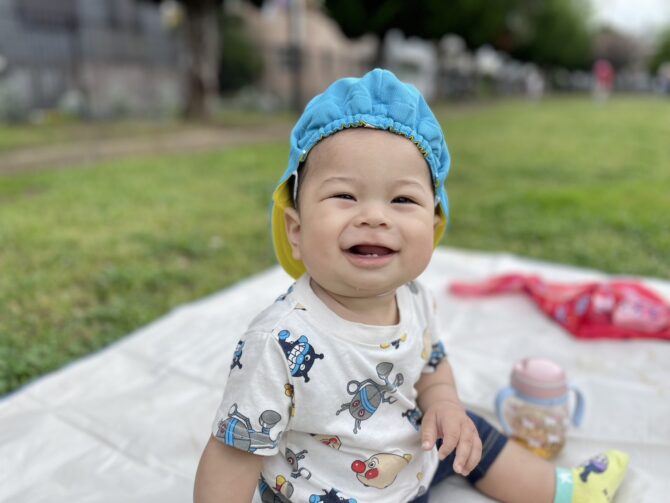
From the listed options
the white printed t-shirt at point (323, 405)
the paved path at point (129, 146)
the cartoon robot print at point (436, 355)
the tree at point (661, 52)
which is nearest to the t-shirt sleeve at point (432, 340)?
the cartoon robot print at point (436, 355)

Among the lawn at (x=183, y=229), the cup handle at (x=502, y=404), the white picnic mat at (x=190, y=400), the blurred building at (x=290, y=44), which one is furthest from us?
the blurred building at (x=290, y=44)

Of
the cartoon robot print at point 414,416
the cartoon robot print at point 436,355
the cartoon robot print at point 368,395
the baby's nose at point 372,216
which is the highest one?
the baby's nose at point 372,216

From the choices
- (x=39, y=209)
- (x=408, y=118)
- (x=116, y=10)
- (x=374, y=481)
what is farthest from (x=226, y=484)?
(x=116, y=10)

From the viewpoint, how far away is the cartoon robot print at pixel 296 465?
126cm

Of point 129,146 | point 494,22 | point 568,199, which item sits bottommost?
point 129,146

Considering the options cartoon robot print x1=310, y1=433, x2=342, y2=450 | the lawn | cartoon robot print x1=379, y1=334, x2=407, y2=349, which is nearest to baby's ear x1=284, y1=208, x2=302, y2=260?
cartoon robot print x1=379, y1=334, x2=407, y2=349

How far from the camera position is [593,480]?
151 centimetres

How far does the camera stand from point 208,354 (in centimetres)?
227

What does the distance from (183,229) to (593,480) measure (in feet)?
9.83

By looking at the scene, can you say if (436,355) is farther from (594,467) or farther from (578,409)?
(578,409)

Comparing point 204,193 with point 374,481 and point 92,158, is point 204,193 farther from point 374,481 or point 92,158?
point 374,481

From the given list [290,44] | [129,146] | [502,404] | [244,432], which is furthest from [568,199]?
[290,44]

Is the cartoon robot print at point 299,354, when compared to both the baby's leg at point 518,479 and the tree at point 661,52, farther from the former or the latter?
the tree at point 661,52

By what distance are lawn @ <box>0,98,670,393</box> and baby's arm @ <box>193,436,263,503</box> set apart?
3.98 ft
